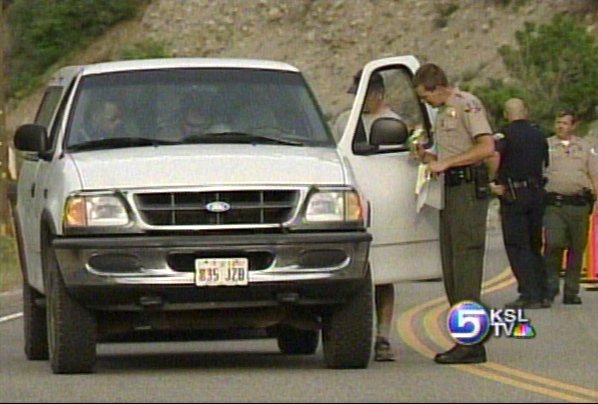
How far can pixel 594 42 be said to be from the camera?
4459cm

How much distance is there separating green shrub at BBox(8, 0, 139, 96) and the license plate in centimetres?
5325

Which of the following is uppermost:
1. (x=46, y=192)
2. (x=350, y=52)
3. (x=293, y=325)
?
(x=46, y=192)

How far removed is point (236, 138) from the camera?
1239 cm

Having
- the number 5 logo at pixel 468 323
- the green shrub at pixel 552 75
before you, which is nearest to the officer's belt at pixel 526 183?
the number 5 logo at pixel 468 323

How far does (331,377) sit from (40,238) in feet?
7.24

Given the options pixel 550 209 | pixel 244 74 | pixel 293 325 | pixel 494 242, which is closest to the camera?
pixel 293 325

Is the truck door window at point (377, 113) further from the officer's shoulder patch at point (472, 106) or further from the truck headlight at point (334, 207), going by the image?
the truck headlight at point (334, 207)

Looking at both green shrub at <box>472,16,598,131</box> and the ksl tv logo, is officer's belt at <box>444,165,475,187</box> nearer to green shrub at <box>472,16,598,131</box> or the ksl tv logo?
the ksl tv logo

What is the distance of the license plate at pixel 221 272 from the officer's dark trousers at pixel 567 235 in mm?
8409

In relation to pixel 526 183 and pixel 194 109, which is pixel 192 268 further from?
pixel 526 183

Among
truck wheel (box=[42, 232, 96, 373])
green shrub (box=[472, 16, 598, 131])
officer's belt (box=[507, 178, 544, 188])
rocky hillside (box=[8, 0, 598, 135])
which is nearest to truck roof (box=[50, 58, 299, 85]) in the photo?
truck wheel (box=[42, 232, 96, 373])

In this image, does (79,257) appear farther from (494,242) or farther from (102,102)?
(494,242)

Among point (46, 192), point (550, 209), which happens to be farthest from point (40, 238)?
point (550, 209)

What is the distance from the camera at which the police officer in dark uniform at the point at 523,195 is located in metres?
18.6
